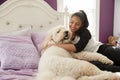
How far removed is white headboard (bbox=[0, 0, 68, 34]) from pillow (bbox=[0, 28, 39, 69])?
49 cm

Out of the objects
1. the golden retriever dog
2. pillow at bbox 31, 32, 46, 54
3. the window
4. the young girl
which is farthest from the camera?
the window

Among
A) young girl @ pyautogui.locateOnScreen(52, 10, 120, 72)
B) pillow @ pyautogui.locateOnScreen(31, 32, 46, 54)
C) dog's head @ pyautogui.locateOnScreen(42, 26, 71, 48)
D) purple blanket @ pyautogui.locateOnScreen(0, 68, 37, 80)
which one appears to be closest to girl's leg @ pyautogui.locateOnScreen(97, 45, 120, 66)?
young girl @ pyautogui.locateOnScreen(52, 10, 120, 72)

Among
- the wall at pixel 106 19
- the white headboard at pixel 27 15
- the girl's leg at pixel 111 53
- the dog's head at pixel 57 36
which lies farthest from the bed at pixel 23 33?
the wall at pixel 106 19

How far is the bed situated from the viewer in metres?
2.27

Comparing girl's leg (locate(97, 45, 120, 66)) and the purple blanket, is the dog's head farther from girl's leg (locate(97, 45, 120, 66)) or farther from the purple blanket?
girl's leg (locate(97, 45, 120, 66))

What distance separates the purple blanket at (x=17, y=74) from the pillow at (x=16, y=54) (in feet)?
0.27

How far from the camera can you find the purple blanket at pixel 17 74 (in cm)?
198

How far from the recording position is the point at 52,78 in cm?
146

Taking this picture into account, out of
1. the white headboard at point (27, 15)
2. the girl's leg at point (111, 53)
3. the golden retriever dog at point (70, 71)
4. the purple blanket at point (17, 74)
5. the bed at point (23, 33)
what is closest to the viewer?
the golden retriever dog at point (70, 71)

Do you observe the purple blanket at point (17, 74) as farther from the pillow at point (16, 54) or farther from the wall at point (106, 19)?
the wall at point (106, 19)

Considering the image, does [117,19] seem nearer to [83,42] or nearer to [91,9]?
[91,9]

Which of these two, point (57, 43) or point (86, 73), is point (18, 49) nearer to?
point (57, 43)

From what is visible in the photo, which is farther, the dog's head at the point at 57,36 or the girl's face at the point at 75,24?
the girl's face at the point at 75,24

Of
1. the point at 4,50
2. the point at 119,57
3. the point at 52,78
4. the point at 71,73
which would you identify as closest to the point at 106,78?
the point at 71,73
